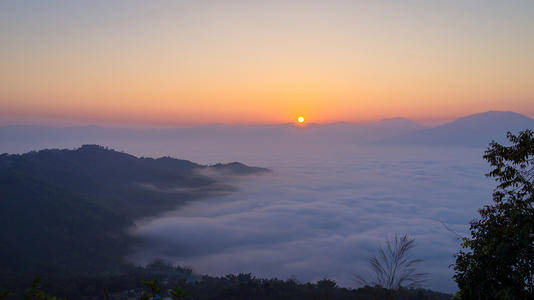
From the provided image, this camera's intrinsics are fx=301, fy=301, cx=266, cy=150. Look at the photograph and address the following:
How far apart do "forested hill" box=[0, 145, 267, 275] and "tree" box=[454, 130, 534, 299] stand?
54660 mm

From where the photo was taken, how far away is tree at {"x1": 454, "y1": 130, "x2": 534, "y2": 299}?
6.61m

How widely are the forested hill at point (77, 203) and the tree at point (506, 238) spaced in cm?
5466

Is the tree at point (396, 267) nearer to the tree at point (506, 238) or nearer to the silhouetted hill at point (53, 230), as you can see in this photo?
the tree at point (506, 238)

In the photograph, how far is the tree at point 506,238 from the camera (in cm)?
661

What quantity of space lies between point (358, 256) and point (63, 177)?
335 feet

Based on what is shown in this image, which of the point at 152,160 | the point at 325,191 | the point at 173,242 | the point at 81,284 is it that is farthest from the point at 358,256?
the point at 152,160

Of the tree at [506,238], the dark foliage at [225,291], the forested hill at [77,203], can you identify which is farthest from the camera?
the forested hill at [77,203]

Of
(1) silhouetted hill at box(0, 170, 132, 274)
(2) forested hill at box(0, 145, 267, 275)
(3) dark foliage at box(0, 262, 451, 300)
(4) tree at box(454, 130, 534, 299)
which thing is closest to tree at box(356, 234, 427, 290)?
(4) tree at box(454, 130, 534, 299)

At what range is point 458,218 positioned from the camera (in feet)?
342

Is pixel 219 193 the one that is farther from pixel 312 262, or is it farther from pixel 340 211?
pixel 312 262

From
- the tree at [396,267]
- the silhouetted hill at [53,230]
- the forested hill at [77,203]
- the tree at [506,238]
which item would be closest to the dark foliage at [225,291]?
the tree at [396,267]

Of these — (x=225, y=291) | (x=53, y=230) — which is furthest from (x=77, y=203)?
(x=225, y=291)

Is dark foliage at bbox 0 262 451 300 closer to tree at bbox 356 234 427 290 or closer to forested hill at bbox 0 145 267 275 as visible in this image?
tree at bbox 356 234 427 290

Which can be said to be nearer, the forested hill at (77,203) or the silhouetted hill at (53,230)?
the silhouetted hill at (53,230)
